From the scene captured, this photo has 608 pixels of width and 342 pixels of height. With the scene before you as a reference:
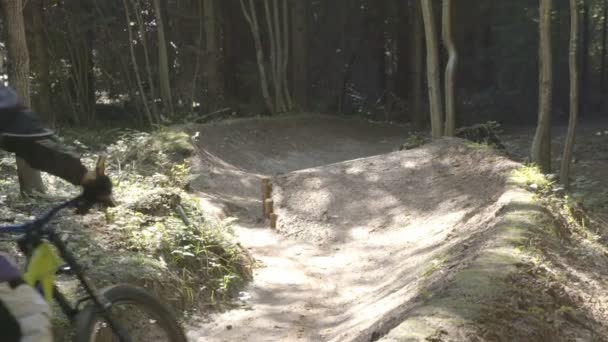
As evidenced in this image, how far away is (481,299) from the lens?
5062 mm

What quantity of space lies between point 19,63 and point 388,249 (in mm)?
4746

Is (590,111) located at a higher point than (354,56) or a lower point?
lower

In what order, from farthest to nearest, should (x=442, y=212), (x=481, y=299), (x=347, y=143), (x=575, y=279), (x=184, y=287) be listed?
(x=347, y=143) → (x=442, y=212) → (x=184, y=287) → (x=575, y=279) → (x=481, y=299)

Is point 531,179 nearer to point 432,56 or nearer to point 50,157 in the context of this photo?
point 432,56

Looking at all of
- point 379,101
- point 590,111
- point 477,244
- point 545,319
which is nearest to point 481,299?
point 545,319

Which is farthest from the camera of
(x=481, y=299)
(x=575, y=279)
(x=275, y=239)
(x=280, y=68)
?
(x=280, y=68)

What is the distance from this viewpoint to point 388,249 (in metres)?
9.64

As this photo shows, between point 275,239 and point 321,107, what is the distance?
56.8 feet

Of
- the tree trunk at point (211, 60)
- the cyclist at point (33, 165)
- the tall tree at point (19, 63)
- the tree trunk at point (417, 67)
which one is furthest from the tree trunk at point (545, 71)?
the tree trunk at point (211, 60)

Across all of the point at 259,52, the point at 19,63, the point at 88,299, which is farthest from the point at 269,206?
→ the point at 259,52

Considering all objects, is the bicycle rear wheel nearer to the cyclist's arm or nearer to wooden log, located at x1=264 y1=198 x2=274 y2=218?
the cyclist's arm

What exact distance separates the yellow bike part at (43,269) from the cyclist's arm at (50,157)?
30 centimetres

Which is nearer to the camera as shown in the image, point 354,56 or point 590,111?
point 354,56

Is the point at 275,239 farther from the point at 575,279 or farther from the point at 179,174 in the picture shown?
the point at 575,279
